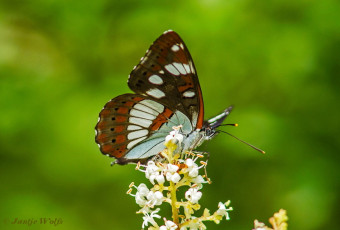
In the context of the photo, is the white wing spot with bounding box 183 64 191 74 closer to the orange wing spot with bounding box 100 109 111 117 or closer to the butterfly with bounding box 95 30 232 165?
the butterfly with bounding box 95 30 232 165

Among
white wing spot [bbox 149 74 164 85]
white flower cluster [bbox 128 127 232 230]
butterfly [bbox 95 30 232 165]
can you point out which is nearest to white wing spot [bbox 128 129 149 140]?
butterfly [bbox 95 30 232 165]

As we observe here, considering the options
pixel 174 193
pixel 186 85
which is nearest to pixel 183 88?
pixel 186 85

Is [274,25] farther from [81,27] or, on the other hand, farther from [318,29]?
[81,27]

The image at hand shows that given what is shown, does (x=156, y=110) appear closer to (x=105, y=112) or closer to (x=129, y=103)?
(x=129, y=103)

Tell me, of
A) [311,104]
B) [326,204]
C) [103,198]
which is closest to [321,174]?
[326,204]

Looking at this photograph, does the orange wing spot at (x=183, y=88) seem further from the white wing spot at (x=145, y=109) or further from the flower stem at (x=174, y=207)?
the flower stem at (x=174, y=207)

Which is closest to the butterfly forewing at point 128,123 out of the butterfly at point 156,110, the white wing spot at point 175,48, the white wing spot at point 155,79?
the butterfly at point 156,110
